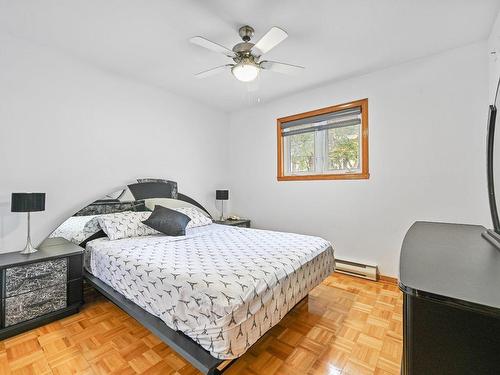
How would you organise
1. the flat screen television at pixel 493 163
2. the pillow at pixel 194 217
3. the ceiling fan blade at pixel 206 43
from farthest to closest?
the pillow at pixel 194 217
the ceiling fan blade at pixel 206 43
the flat screen television at pixel 493 163

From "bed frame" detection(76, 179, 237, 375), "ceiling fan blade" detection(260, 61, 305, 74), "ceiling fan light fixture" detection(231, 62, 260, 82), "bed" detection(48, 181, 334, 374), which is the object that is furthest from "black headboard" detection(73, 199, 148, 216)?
"ceiling fan blade" detection(260, 61, 305, 74)

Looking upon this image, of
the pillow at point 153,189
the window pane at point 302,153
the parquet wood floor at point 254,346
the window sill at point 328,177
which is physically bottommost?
the parquet wood floor at point 254,346

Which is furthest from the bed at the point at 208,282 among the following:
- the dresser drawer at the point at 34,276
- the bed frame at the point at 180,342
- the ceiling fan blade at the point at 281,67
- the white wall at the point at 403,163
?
the ceiling fan blade at the point at 281,67

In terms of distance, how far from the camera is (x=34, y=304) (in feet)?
6.73

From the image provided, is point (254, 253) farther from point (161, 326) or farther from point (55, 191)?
point (55, 191)

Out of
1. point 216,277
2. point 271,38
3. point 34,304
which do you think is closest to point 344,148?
point 271,38

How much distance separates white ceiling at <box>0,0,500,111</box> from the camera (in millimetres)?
1937

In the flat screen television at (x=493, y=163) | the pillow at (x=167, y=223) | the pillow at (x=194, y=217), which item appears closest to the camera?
the flat screen television at (x=493, y=163)

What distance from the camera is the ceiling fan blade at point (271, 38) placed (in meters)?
1.81

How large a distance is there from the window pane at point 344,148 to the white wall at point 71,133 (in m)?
2.33

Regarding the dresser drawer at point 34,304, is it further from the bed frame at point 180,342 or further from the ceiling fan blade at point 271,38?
the ceiling fan blade at point 271,38

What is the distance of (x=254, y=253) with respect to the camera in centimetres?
203

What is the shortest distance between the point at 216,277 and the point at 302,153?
9.22 ft

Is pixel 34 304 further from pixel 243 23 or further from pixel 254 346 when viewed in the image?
pixel 243 23
